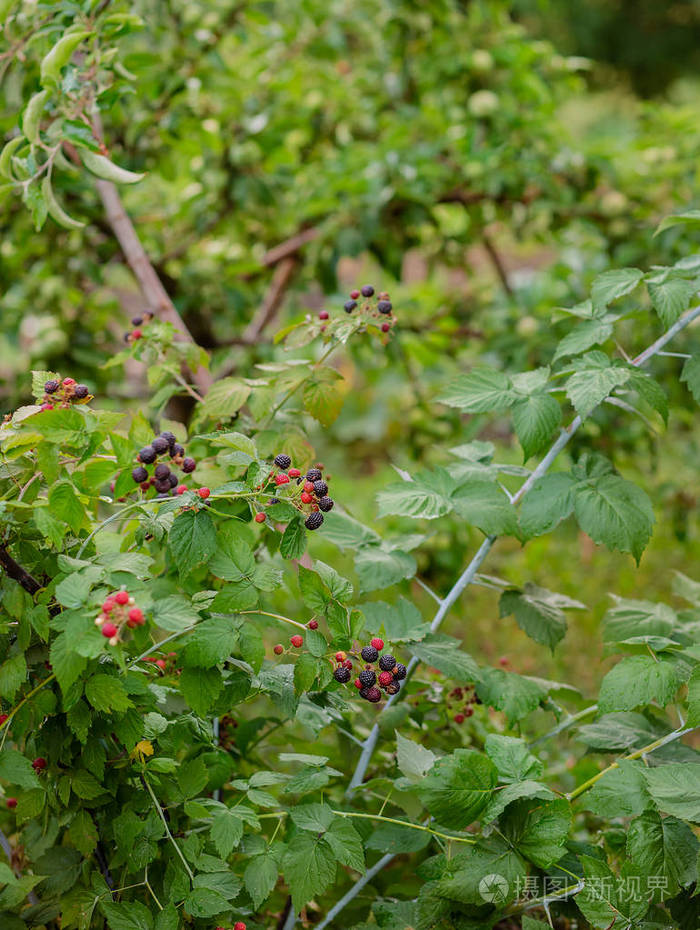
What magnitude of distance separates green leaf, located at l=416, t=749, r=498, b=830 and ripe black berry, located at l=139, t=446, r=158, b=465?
1.15ft

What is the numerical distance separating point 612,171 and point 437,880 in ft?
5.40

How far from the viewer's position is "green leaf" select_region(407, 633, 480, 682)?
2.54 ft

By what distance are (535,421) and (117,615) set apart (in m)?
0.45

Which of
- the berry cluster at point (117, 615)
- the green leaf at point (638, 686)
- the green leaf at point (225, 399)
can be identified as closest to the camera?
the berry cluster at point (117, 615)

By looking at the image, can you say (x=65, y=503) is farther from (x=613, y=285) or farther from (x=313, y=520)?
(x=613, y=285)

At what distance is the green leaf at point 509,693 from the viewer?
818mm

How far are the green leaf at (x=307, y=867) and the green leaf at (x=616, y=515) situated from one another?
1.19 ft

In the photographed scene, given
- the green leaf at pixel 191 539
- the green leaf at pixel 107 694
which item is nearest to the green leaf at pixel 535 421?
the green leaf at pixel 191 539

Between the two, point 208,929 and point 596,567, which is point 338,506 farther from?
A: point 596,567

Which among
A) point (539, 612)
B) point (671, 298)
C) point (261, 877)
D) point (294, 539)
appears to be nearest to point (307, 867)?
point (261, 877)

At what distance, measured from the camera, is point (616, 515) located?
30.1 inches

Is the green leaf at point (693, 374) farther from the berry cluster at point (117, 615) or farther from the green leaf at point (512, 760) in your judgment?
the berry cluster at point (117, 615)

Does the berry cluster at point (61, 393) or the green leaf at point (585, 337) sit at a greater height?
the berry cluster at point (61, 393)

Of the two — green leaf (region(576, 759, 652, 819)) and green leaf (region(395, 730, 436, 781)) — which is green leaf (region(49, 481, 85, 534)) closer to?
green leaf (region(395, 730, 436, 781))
